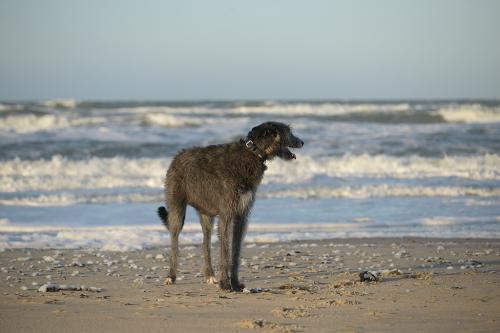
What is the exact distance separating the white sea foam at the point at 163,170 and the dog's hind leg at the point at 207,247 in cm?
1016

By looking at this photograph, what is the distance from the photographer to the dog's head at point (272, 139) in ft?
25.2

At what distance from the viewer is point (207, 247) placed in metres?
8.31

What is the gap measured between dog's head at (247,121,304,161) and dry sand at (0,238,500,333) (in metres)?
1.39

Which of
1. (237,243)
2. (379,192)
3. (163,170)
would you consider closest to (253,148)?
(237,243)

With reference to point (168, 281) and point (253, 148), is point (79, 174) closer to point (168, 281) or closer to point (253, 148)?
point (168, 281)

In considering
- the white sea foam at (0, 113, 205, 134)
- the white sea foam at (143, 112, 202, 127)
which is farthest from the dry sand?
the white sea foam at (143, 112, 202, 127)

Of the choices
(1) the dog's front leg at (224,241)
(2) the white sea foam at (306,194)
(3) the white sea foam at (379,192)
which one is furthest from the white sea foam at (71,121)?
(1) the dog's front leg at (224,241)

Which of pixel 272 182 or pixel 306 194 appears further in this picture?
pixel 272 182

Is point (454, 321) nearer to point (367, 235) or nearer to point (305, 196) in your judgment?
point (367, 235)

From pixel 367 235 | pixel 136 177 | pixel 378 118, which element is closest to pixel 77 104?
pixel 378 118

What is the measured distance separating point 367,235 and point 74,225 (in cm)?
491

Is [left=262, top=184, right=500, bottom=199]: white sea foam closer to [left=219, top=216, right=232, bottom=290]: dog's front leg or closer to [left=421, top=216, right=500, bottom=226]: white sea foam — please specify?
[left=421, top=216, right=500, bottom=226]: white sea foam

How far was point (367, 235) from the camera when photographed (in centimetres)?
1190

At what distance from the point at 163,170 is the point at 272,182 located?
171 inches
